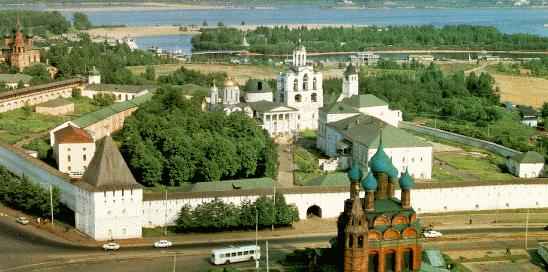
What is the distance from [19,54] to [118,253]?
5330 centimetres

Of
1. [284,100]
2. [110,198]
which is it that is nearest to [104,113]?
[284,100]

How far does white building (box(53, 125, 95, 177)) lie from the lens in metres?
48.2

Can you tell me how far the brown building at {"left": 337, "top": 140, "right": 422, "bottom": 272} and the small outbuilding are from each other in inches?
1636

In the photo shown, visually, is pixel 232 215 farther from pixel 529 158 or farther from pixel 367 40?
pixel 367 40

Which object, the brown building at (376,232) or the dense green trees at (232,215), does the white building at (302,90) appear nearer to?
the dense green trees at (232,215)

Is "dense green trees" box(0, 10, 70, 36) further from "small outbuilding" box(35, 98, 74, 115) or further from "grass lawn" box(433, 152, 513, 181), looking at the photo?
"grass lawn" box(433, 152, 513, 181)

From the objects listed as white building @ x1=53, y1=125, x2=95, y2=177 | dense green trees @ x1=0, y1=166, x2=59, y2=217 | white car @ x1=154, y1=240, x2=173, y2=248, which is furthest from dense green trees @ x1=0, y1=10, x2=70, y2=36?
white car @ x1=154, y1=240, x2=173, y2=248

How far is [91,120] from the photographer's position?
188 feet

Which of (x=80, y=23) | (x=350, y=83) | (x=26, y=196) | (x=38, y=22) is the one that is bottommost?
(x=26, y=196)

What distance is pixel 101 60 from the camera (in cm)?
9119

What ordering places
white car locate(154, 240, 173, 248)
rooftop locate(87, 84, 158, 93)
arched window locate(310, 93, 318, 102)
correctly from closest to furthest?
1. white car locate(154, 240, 173, 248)
2. arched window locate(310, 93, 318, 102)
3. rooftop locate(87, 84, 158, 93)

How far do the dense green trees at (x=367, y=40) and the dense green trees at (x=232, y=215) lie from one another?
294ft

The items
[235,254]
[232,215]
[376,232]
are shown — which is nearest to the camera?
[376,232]

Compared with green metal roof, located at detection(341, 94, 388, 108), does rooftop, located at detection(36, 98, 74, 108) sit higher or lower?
lower
